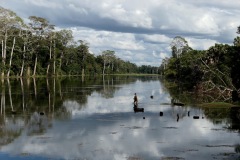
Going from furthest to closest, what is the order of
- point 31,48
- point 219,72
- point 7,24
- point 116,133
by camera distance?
point 31,48
point 7,24
point 219,72
point 116,133

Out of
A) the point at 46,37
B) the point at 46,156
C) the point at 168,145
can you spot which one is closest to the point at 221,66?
the point at 168,145

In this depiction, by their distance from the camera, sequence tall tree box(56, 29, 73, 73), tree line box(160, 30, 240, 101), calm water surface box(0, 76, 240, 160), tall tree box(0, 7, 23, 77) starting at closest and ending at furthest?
calm water surface box(0, 76, 240, 160) < tree line box(160, 30, 240, 101) < tall tree box(0, 7, 23, 77) < tall tree box(56, 29, 73, 73)

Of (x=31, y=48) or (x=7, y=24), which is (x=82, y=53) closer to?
(x=31, y=48)

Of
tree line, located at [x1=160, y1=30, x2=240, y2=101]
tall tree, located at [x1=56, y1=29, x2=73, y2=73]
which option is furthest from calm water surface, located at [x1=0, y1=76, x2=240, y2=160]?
tall tree, located at [x1=56, y1=29, x2=73, y2=73]

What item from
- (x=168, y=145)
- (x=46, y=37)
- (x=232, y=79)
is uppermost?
(x=46, y=37)

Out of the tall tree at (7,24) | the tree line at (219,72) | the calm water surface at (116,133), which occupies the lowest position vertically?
the calm water surface at (116,133)

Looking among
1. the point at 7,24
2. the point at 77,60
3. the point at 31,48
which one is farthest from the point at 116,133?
the point at 77,60

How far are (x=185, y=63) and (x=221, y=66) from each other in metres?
36.9

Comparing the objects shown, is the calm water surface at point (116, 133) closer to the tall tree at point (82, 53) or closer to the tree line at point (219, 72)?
the tree line at point (219, 72)

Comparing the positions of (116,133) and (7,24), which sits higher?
(7,24)

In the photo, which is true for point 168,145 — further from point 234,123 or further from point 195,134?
point 234,123

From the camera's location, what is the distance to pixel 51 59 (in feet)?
434

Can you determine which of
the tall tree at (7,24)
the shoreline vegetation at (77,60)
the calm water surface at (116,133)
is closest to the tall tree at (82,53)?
the shoreline vegetation at (77,60)

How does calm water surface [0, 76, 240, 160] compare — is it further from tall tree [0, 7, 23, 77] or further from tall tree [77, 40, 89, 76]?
tall tree [77, 40, 89, 76]
